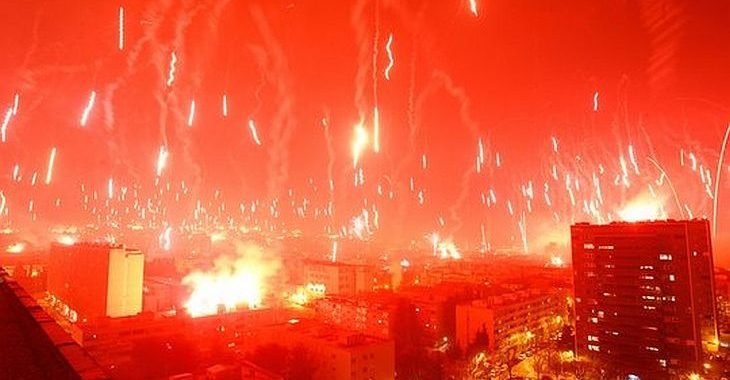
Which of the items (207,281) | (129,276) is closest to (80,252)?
(129,276)

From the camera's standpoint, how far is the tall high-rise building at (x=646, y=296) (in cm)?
1464

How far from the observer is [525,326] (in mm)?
19750

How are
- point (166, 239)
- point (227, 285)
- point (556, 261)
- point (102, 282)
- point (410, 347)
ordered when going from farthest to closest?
point (166, 239)
point (556, 261)
point (227, 285)
point (102, 282)
point (410, 347)

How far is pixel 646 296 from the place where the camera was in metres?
15.4

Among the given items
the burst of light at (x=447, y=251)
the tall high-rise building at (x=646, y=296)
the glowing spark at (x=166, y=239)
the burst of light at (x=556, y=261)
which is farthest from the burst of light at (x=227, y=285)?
the burst of light at (x=556, y=261)

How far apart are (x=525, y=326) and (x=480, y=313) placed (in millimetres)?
2753

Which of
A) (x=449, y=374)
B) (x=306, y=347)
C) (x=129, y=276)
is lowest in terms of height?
(x=449, y=374)

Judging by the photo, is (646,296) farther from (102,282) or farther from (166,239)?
(166,239)

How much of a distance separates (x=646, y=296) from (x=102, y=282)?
756 inches

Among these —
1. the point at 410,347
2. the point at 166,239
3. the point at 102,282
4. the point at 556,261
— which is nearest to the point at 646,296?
the point at 410,347

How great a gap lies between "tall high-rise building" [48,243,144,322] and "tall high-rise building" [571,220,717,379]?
1657cm

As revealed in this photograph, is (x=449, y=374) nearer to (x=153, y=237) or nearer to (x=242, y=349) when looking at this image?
(x=242, y=349)

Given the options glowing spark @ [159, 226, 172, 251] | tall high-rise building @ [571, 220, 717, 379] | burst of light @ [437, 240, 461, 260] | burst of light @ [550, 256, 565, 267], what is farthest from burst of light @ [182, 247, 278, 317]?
burst of light @ [550, 256, 565, 267]

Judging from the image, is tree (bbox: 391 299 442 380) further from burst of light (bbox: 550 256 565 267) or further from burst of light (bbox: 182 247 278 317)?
burst of light (bbox: 550 256 565 267)
